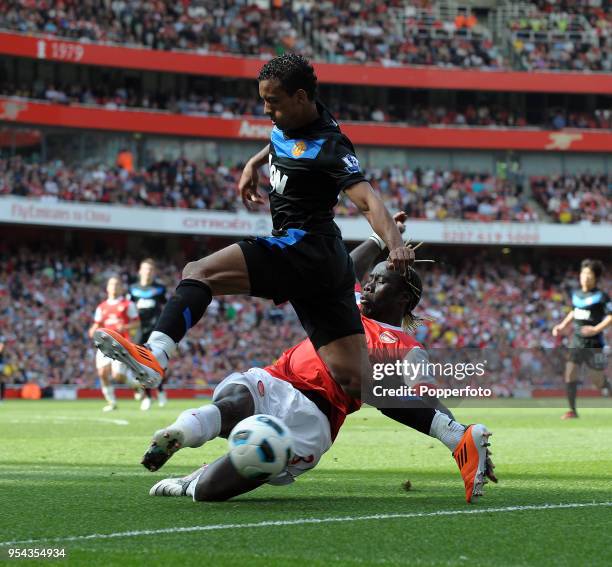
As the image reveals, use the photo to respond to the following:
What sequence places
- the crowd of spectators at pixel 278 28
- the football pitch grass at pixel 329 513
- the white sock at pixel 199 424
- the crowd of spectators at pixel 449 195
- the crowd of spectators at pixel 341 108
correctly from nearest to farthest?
the football pitch grass at pixel 329 513 → the white sock at pixel 199 424 → the crowd of spectators at pixel 278 28 → the crowd of spectators at pixel 341 108 → the crowd of spectators at pixel 449 195

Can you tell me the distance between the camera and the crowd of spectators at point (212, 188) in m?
37.5

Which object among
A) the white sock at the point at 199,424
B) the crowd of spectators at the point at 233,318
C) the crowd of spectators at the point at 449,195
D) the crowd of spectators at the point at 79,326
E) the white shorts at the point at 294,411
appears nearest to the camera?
the white sock at the point at 199,424

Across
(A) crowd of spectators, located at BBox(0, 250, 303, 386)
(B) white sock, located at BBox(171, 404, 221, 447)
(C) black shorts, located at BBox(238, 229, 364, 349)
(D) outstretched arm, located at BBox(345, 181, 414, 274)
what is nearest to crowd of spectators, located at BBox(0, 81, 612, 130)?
(A) crowd of spectators, located at BBox(0, 250, 303, 386)

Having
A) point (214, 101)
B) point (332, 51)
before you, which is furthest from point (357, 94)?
point (214, 101)

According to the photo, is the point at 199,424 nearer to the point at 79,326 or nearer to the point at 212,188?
the point at 79,326

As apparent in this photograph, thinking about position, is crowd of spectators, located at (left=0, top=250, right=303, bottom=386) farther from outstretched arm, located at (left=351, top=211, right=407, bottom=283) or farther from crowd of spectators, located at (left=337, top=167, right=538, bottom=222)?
outstretched arm, located at (left=351, top=211, right=407, bottom=283)

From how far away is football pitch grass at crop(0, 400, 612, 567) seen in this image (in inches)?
165

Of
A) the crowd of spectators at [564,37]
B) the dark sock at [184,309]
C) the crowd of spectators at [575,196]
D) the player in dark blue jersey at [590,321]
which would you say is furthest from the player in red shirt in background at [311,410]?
the crowd of spectators at [564,37]

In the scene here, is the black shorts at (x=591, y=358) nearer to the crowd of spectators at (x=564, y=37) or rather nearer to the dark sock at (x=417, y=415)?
the dark sock at (x=417, y=415)

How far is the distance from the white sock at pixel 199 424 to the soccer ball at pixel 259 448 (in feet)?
0.71

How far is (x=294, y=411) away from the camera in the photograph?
6023 millimetres

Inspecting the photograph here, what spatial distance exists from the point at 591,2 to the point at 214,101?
16.6 metres

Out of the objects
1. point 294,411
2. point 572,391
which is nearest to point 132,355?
point 294,411

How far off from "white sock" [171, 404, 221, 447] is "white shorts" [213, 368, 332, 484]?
0.27 metres
